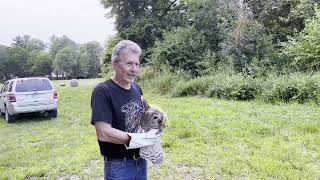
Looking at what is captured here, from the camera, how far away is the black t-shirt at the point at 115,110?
9.61 ft

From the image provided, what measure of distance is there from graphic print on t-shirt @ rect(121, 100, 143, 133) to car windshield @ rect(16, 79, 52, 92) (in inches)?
446

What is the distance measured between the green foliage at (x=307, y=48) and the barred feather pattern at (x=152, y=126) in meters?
14.4

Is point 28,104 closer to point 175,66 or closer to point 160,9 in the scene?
point 175,66

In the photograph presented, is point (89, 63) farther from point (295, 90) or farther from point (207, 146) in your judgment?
point (207, 146)

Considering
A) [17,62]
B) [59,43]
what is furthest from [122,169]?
[59,43]

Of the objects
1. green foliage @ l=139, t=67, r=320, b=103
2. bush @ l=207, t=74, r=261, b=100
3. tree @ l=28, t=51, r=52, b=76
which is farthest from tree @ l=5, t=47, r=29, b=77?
bush @ l=207, t=74, r=261, b=100

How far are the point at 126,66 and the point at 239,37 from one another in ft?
57.5

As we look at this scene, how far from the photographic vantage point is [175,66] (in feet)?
73.9

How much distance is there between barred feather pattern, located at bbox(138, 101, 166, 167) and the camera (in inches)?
121

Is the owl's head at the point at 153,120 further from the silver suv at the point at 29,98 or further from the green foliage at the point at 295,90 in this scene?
the silver suv at the point at 29,98

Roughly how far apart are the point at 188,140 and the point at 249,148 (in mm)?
1479

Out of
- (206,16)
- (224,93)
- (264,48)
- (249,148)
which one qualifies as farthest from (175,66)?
(249,148)

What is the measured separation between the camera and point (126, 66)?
9.96 feet

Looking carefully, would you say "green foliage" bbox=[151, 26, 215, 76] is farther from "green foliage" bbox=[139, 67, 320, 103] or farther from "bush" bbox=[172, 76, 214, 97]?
"bush" bbox=[172, 76, 214, 97]
